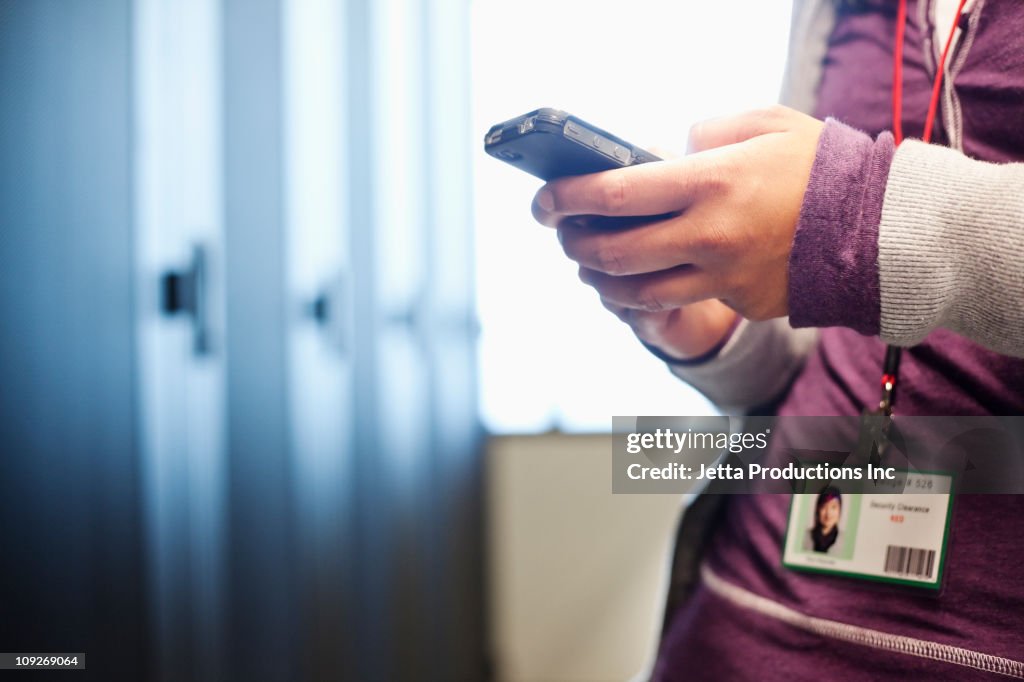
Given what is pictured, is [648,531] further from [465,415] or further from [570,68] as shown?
[570,68]

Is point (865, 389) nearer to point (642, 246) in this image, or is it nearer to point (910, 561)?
point (910, 561)

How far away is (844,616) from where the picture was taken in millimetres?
487

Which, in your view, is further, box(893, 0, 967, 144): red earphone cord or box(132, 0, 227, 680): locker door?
box(132, 0, 227, 680): locker door

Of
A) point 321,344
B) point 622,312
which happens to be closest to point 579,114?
point 321,344

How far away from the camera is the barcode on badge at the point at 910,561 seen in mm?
464

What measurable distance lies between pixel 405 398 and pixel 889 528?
138 cm

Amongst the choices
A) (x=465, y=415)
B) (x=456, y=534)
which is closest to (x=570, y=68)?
(x=465, y=415)

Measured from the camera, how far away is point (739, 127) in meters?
0.46

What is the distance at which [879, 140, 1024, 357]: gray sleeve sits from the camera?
37 centimetres

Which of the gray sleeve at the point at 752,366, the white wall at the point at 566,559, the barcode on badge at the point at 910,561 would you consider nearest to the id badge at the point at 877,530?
the barcode on badge at the point at 910,561

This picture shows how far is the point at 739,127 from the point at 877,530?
32cm

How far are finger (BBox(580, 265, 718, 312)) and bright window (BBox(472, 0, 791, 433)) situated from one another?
1.40 metres

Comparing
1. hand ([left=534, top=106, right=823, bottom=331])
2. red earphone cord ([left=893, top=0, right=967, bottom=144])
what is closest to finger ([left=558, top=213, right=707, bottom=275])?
hand ([left=534, top=106, right=823, bottom=331])

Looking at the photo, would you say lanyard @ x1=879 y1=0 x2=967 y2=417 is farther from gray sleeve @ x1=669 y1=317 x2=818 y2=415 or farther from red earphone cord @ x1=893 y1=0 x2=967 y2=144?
gray sleeve @ x1=669 y1=317 x2=818 y2=415
